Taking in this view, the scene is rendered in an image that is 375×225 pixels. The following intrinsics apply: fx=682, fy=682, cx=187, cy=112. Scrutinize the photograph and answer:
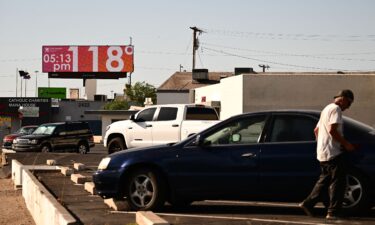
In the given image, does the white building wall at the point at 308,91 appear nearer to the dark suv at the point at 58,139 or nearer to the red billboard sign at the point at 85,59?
the dark suv at the point at 58,139

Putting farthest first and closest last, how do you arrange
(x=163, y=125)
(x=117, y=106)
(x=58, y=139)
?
(x=117, y=106) < (x=58, y=139) < (x=163, y=125)

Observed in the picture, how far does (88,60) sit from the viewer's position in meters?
71.8

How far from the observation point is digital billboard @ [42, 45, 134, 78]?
7056cm

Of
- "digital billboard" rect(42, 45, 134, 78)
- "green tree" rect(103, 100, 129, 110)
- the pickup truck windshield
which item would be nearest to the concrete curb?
the pickup truck windshield

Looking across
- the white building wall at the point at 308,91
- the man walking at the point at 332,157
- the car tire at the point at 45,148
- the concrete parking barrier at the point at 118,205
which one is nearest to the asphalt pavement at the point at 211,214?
the concrete parking barrier at the point at 118,205

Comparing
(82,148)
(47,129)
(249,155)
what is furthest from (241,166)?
(82,148)

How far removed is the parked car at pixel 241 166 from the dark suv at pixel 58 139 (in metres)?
20.9

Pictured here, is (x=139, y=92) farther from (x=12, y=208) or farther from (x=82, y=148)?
(x=12, y=208)

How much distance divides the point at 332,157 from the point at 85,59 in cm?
6441

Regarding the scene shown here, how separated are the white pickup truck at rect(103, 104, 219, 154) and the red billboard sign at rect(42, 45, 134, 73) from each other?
1971 inches

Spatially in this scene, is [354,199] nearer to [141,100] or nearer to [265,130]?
[265,130]

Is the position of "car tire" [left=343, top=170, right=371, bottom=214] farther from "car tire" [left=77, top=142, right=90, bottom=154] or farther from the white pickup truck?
"car tire" [left=77, top=142, right=90, bottom=154]

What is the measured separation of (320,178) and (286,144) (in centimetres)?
77

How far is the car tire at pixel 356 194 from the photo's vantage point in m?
9.20
